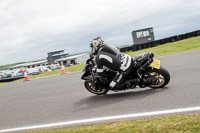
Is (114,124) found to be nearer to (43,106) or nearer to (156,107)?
(156,107)

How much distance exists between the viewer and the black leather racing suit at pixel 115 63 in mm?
5180

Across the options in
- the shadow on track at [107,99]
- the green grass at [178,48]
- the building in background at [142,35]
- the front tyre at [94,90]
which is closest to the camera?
the shadow on track at [107,99]

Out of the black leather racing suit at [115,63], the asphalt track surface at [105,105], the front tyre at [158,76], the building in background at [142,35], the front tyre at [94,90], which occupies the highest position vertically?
the building in background at [142,35]

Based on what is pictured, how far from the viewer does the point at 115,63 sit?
519 centimetres

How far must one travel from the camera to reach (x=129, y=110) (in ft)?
13.8

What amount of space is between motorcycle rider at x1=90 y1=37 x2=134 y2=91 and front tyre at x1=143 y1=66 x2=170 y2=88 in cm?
49

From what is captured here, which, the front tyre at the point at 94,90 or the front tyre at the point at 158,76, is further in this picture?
the front tyre at the point at 94,90

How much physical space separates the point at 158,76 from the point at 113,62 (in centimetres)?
126

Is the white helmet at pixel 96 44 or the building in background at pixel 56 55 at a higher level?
the building in background at pixel 56 55

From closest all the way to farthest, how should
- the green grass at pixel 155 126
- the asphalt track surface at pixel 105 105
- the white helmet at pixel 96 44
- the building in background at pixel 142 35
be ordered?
the green grass at pixel 155 126 < the asphalt track surface at pixel 105 105 < the white helmet at pixel 96 44 < the building in background at pixel 142 35

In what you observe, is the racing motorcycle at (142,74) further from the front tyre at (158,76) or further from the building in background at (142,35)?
the building in background at (142,35)

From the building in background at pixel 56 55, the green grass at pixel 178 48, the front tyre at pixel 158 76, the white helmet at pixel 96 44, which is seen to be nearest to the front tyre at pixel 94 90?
the white helmet at pixel 96 44

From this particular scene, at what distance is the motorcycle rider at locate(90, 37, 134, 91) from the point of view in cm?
518

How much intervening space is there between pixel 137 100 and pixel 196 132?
2.20 m
